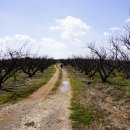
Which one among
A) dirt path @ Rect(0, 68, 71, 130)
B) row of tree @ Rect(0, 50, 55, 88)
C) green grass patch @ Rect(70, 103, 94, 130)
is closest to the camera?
dirt path @ Rect(0, 68, 71, 130)

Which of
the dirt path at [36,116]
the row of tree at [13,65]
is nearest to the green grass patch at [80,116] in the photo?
the dirt path at [36,116]

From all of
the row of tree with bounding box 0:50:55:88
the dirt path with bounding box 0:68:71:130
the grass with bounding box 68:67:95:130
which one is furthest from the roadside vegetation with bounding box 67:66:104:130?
the row of tree with bounding box 0:50:55:88

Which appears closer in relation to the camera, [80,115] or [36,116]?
[36,116]

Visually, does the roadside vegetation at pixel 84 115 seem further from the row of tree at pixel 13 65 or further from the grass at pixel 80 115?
the row of tree at pixel 13 65

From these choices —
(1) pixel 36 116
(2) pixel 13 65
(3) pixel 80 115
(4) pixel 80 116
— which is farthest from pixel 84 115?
(2) pixel 13 65

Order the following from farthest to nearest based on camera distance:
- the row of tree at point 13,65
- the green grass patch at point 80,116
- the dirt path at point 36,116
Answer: the row of tree at point 13,65
the green grass patch at point 80,116
the dirt path at point 36,116

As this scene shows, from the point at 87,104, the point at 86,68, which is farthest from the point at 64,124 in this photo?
the point at 86,68

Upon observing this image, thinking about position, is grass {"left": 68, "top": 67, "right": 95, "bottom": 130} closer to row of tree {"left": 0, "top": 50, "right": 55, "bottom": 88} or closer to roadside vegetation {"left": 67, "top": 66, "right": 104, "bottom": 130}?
roadside vegetation {"left": 67, "top": 66, "right": 104, "bottom": 130}

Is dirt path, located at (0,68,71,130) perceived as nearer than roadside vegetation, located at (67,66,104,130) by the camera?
Yes

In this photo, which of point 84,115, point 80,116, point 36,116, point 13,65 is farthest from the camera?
point 13,65

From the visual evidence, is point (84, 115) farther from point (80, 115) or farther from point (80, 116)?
point (80, 116)

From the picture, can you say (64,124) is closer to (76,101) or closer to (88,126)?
(88,126)

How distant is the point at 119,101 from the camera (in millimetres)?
26750

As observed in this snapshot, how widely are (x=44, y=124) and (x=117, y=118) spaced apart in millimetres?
5002
